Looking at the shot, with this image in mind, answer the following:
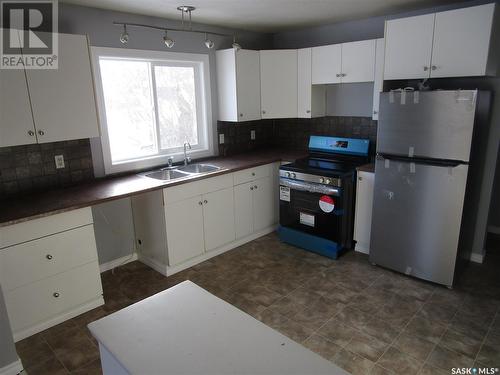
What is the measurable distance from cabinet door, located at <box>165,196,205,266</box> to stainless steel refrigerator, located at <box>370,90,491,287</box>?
163 cm

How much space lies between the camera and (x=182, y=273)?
3.33 m

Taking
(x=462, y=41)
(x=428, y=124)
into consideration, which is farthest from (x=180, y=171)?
(x=462, y=41)

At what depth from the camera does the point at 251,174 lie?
3.84m

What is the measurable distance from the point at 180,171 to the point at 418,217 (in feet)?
7.31

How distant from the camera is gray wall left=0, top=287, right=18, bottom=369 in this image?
203cm

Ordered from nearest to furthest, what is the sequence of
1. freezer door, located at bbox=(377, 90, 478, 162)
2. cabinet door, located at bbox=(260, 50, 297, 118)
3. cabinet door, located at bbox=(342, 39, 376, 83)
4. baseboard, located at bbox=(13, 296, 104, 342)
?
baseboard, located at bbox=(13, 296, 104, 342) → freezer door, located at bbox=(377, 90, 478, 162) → cabinet door, located at bbox=(342, 39, 376, 83) → cabinet door, located at bbox=(260, 50, 297, 118)

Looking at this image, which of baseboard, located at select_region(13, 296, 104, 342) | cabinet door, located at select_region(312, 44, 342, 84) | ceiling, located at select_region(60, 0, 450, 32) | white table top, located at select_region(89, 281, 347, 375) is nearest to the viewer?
white table top, located at select_region(89, 281, 347, 375)

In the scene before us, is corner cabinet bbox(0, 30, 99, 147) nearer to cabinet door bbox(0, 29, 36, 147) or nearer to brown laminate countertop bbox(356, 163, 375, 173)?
cabinet door bbox(0, 29, 36, 147)

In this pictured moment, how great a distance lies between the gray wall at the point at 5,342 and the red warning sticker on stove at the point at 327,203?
2595 mm

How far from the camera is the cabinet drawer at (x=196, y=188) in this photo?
3.13 meters

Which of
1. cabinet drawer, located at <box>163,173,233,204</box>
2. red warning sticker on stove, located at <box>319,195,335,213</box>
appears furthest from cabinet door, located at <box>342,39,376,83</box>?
cabinet drawer, located at <box>163,173,233,204</box>

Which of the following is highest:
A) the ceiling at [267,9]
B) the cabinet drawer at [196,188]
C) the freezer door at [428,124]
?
the ceiling at [267,9]

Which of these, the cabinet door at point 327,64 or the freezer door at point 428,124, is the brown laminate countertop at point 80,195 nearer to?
the cabinet door at point 327,64

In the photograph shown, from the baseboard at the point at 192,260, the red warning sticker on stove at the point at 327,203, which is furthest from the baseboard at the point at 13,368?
the red warning sticker on stove at the point at 327,203
